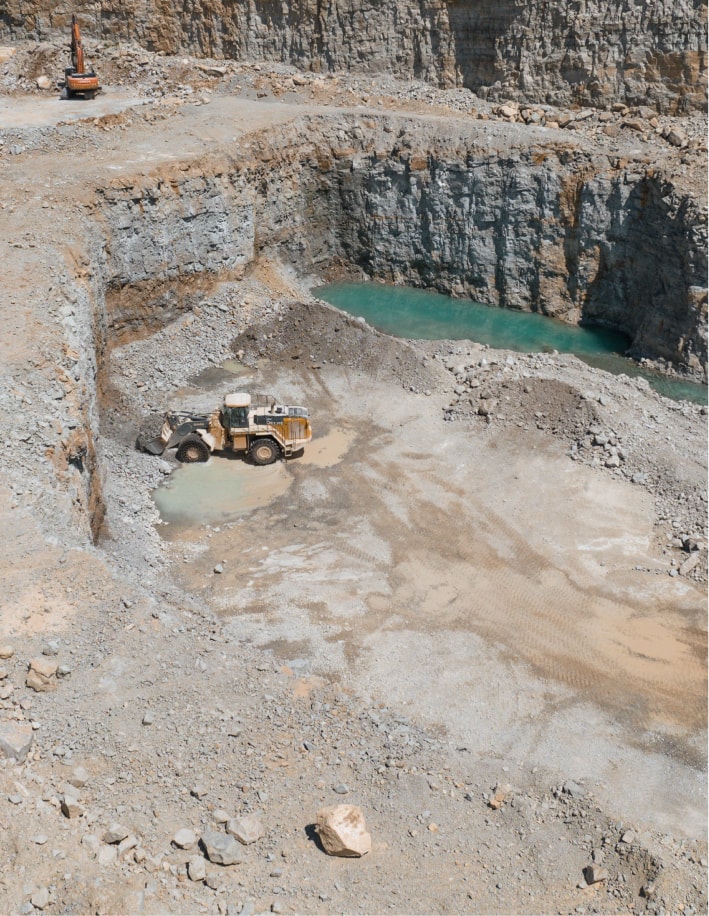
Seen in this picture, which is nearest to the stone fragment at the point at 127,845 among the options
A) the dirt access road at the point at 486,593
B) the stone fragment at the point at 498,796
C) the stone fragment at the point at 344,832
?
the stone fragment at the point at 344,832

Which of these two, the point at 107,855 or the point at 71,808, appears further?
the point at 71,808

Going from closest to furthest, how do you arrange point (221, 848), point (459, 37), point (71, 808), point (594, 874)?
point (71, 808)
point (221, 848)
point (594, 874)
point (459, 37)

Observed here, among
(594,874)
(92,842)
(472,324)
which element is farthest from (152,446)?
(594,874)

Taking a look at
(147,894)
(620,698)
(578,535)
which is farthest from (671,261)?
(147,894)

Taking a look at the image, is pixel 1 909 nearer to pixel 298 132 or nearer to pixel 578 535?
pixel 578 535

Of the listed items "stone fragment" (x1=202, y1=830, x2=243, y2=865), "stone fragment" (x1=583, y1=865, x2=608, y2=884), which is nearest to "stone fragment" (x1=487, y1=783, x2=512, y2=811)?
"stone fragment" (x1=583, y1=865, x2=608, y2=884)

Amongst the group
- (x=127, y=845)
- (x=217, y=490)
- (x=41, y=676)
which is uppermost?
(x=41, y=676)

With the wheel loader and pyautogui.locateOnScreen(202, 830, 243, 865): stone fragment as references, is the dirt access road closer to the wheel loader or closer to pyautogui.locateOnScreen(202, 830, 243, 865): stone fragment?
the wheel loader

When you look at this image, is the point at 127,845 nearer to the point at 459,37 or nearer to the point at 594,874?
the point at 594,874
